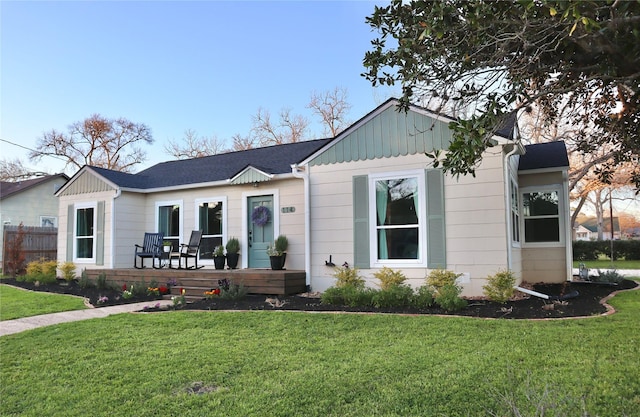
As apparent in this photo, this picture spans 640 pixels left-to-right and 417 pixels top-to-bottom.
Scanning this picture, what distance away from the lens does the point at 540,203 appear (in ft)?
30.5

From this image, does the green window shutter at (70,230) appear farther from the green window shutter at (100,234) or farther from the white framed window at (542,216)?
the white framed window at (542,216)

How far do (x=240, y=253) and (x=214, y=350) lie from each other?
576cm

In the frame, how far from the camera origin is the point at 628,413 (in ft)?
8.52

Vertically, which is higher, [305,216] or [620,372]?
[305,216]

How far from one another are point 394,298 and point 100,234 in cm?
853

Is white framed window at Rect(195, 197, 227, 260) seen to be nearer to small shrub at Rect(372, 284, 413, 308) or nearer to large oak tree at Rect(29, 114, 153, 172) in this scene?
small shrub at Rect(372, 284, 413, 308)

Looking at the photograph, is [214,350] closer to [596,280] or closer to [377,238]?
[377,238]

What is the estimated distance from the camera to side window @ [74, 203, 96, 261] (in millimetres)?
11555

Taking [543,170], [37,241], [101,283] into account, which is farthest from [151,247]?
[543,170]

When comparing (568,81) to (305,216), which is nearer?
(568,81)

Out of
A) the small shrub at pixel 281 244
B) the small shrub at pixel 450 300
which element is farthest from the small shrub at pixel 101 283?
the small shrub at pixel 450 300

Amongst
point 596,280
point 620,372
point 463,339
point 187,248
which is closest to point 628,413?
point 620,372

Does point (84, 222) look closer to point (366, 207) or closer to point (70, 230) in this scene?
point (70, 230)

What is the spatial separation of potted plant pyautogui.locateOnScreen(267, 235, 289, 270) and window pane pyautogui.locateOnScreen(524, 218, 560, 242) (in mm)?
5346
